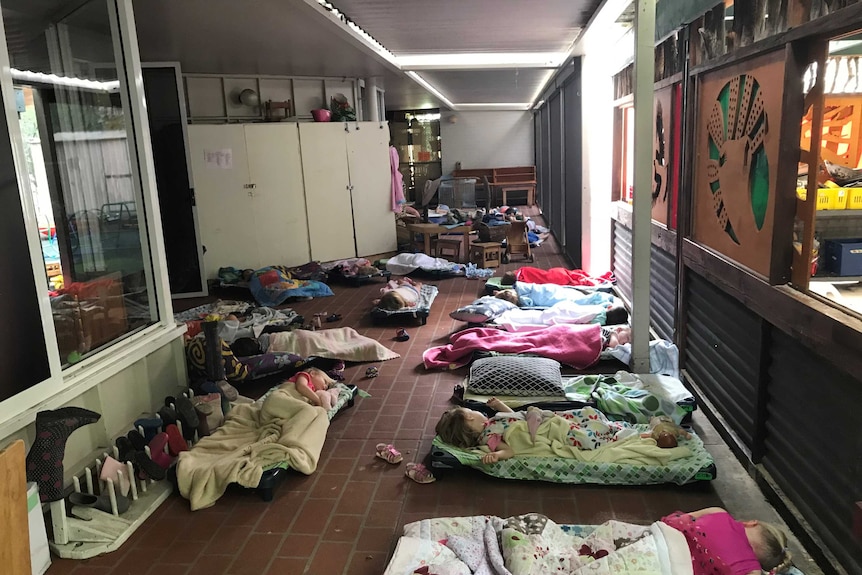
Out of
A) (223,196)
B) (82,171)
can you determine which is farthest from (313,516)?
(223,196)

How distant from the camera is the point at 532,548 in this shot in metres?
2.50

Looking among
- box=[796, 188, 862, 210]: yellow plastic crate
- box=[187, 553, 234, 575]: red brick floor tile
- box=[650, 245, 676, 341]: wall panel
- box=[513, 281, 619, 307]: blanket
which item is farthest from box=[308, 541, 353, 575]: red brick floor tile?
box=[513, 281, 619, 307]: blanket

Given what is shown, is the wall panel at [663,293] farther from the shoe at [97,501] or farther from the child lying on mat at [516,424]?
the shoe at [97,501]

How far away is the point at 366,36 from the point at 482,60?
2.53 metres

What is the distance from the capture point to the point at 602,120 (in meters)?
7.50

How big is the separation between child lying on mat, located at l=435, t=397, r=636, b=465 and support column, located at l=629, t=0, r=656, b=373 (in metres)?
1.02

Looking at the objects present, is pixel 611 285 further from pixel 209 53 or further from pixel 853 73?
pixel 209 53

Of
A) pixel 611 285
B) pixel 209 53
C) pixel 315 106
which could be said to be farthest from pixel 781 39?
pixel 315 106

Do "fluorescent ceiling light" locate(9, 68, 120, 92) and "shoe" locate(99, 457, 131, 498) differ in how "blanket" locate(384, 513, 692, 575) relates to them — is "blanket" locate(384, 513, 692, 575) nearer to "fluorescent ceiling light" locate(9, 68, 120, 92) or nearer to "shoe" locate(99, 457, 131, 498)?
"shoe" locate(99, 457, 131, 498)

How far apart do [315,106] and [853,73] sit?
751 centimetres

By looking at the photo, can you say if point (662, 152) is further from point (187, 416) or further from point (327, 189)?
point (327, 189)

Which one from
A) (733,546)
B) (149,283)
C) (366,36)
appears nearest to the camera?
(733,546)

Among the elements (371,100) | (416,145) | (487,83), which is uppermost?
(487,83)

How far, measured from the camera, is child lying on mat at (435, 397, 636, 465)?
3.41m
